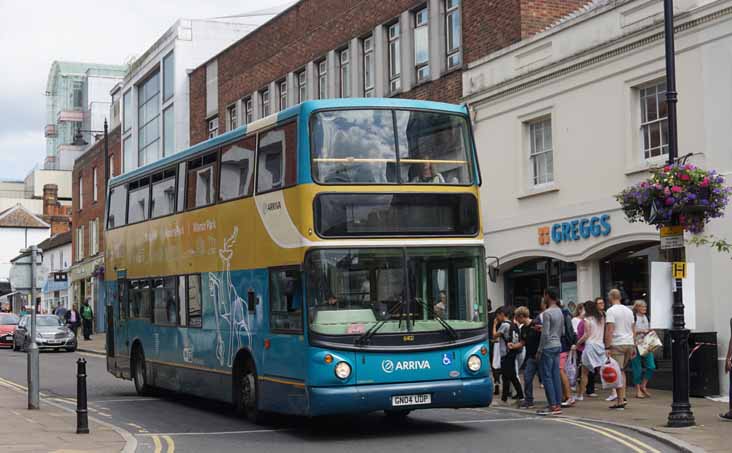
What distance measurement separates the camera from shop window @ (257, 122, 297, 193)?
1362 cm

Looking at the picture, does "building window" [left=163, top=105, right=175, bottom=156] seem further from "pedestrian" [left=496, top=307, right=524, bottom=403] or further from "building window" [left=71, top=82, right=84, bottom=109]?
"building window" [left=71, top=82, right=84, bottom=109]

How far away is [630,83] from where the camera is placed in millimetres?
20219

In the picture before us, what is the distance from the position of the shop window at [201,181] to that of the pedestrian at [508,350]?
17.4 feet

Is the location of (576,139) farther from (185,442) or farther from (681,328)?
(185,442)

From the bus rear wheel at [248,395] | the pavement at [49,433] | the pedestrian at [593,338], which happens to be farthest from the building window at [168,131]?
the bus rear wheel at [248,395]

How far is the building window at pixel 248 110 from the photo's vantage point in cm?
3875

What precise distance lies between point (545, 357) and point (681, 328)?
245 centimetres

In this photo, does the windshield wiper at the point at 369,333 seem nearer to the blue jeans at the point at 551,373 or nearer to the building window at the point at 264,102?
the blue jeans at the point at 551,373

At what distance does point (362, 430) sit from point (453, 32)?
1459 cm

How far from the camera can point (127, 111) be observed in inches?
2147

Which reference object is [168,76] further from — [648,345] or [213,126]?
[648,345]

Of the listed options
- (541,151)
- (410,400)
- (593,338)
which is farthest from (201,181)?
(541,151)

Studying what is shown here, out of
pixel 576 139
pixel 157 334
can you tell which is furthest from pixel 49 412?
pixel 576 139

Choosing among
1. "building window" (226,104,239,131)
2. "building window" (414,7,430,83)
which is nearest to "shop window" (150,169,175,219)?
"building window" (414,7,430,83)
